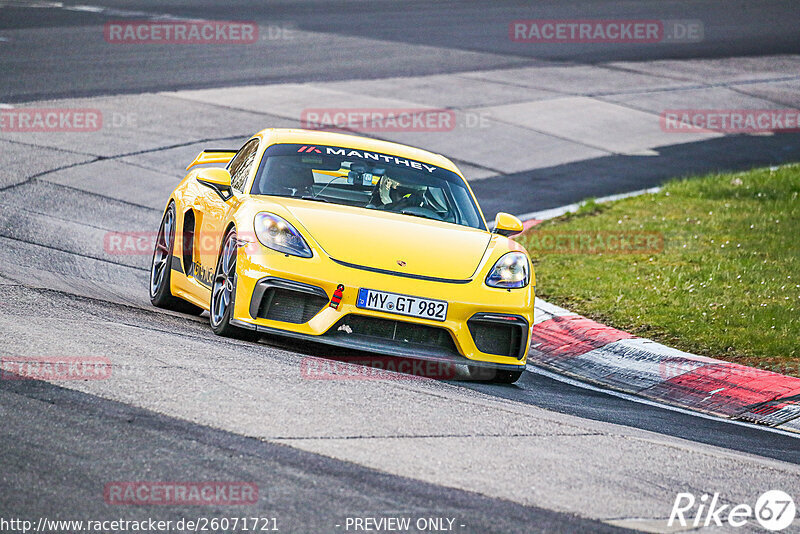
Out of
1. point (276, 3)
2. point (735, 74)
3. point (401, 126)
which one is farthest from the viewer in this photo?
point (276, 3)

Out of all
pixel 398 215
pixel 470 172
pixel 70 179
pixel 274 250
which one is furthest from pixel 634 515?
pixel 470 172

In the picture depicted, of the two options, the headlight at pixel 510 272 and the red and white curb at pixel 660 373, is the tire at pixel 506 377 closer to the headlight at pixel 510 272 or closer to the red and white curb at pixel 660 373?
the headlight at pixel 510 272

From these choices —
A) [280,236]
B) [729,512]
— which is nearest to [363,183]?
[280,236]

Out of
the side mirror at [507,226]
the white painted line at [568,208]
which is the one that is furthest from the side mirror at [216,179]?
the white painted line at [568,208]

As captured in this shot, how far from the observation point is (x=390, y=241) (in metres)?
7.40

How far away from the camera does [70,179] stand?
13.4 m

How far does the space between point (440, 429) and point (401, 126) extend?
12.9 meters

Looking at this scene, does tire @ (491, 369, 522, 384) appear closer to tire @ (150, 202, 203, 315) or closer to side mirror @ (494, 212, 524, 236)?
side mirror @ (494, 212, 524, 236)

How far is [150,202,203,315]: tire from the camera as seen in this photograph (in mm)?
8875

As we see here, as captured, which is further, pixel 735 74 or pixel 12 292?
pixel 735 74

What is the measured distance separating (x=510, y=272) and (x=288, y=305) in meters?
1.46

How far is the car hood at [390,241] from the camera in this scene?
7195 mm

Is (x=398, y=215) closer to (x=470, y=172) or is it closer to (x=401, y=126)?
(x=470, y=172)

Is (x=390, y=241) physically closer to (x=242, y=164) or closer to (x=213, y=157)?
(x=242, y=164)
